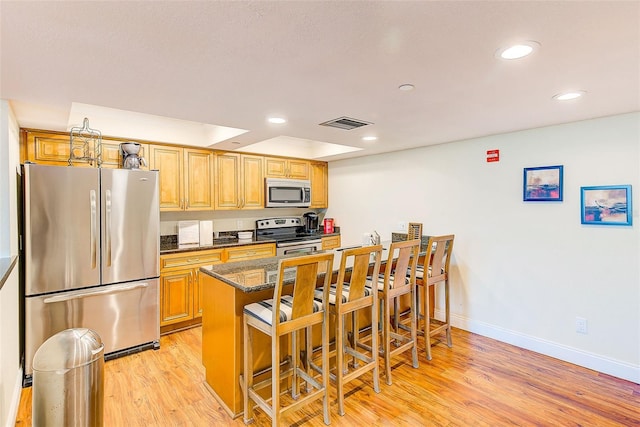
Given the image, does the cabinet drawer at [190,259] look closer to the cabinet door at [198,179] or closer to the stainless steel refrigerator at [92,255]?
the stainless steel refrigerator at [92,255]

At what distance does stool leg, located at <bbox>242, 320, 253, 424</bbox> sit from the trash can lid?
31.8 inches

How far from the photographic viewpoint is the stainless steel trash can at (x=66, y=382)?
1605mm

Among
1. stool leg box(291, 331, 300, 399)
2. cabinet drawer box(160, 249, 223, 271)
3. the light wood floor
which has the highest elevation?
cabinet drawer box(160, 249, 223, 271)

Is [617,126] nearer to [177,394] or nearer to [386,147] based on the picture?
[386,147]

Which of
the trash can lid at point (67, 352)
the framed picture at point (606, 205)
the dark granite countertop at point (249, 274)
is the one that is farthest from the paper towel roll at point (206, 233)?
the framed picture at point (606, 205)

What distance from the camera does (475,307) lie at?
11.7ft

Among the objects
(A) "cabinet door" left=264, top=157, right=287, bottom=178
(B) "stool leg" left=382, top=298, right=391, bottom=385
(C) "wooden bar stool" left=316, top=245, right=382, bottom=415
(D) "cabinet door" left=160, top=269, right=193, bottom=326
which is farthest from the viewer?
(A) "cabinet door" left=264, top=157, right=287, bottom=178

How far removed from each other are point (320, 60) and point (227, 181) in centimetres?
295

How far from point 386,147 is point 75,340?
3550mm

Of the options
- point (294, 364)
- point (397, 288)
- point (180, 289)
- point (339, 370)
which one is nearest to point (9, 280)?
point (180, 289)

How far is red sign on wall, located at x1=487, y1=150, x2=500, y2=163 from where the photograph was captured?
3.37 meters

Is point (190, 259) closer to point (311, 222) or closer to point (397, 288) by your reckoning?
point (311, 222)

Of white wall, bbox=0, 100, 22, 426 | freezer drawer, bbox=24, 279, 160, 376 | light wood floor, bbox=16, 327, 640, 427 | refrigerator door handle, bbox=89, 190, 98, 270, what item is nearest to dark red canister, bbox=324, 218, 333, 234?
light wood floor, bbox=16, 327, 640, 427

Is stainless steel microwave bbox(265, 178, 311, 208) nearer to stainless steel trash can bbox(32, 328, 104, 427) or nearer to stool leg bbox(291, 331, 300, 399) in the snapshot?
stool leg bbox(291, 331, 300, 399)
